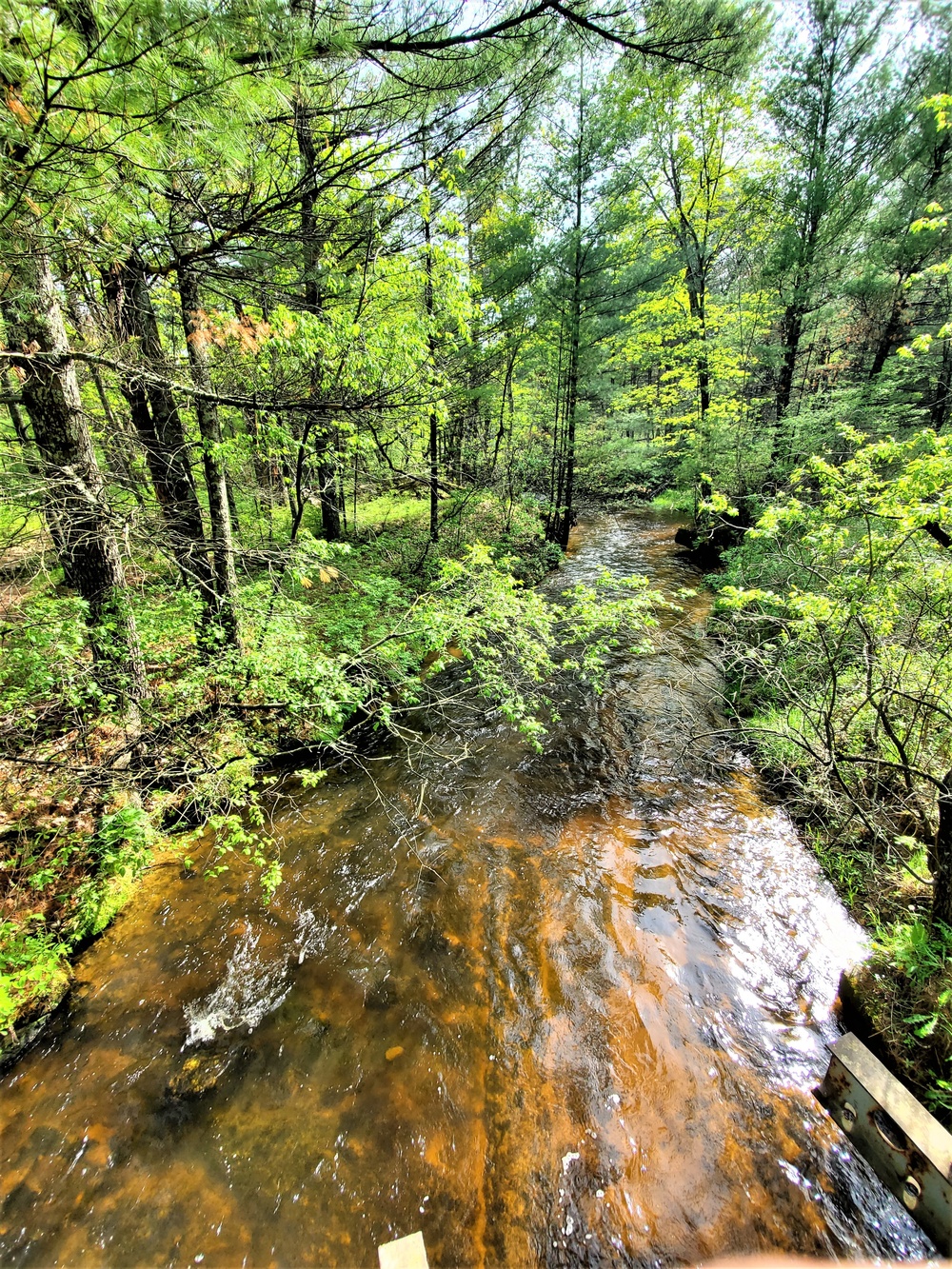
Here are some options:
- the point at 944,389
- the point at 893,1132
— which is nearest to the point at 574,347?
the point at 944,389

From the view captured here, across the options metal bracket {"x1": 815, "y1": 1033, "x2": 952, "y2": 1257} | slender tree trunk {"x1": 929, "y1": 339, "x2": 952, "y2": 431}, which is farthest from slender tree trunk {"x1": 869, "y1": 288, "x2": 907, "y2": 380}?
metal bracket {"x1": 815, "y1": 1033, "x2": 952, "y2": 1257}

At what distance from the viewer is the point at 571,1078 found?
9.71 feet

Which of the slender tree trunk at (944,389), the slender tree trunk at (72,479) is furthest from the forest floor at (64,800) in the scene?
the slender tree trunk at (944,389)

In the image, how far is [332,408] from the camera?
3.40m

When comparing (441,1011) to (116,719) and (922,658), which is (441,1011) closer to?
(116,719)

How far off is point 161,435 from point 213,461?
1.65 feet

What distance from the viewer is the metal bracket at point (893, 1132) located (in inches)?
87.9

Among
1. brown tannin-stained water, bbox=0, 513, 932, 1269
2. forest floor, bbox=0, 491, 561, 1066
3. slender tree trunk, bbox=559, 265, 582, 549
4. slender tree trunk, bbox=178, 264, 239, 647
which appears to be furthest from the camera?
slender tree trunk, bbox=559, 265, 582, 549

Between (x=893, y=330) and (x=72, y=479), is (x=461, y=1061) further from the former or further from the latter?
(x=893, y=330)

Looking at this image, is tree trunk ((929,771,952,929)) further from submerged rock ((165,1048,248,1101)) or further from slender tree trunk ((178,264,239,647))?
slender tree trunk ((178,264,239,647))

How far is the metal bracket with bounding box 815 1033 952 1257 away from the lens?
2.23 m

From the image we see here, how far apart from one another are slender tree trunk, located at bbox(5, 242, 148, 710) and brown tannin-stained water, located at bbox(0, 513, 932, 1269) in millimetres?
2251

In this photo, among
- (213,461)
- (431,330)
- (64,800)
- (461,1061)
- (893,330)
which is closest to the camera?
(461,1061)

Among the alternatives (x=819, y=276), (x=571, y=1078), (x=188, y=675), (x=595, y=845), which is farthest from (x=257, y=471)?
(x=819, y=276)
